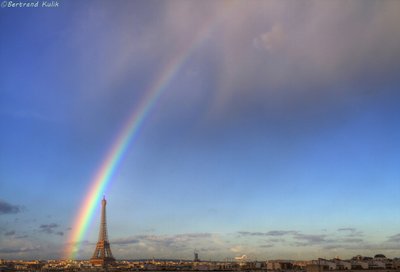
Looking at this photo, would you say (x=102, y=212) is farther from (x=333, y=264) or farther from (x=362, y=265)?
(x=362, y=265)

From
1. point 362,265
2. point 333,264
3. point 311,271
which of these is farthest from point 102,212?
point 311,271

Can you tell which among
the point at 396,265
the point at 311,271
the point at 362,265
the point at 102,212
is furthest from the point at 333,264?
the point at 311,271

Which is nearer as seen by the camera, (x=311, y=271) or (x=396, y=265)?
(x=311, y=271)

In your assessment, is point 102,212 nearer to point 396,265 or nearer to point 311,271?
point 396,265

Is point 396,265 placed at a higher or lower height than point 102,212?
lower

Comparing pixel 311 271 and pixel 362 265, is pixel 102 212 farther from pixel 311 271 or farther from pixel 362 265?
pixel 311 271

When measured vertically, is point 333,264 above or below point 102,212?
below

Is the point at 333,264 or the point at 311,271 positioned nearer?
the point at 311,271
